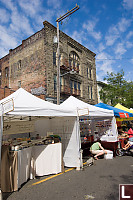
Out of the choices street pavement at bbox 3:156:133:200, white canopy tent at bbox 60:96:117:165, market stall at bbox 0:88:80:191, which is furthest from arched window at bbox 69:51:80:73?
street pavement at bbox 3:156:133:200

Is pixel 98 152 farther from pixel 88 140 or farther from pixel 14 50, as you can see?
pixel 14 50

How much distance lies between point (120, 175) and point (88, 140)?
9.04ft

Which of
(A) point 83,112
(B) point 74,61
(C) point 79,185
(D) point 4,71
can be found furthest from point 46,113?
(D) point 4,71

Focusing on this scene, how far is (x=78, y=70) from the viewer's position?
958 inches

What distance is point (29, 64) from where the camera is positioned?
68.1ft

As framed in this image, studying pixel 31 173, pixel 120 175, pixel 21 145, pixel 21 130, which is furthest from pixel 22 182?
pixel 120 175

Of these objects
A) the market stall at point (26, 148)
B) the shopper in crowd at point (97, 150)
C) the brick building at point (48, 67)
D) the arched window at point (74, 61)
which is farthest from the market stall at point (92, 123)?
the arched window at point (74, 61)

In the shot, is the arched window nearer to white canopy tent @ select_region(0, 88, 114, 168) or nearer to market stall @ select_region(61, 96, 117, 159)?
market stall @ select_region(61, 96, 117, 159)

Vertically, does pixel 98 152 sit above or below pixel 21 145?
below

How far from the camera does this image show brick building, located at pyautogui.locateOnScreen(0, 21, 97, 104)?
1878 centimetres

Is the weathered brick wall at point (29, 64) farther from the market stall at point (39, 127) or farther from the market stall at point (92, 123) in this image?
the market stall at point (39, 127)

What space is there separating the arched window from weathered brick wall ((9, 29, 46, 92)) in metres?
5.40

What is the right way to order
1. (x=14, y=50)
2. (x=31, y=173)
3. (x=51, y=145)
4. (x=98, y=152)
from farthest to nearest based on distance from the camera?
(x=14, y=50) → (x=98, y=152) → (x=51, y=145) → (x=31, y=173)

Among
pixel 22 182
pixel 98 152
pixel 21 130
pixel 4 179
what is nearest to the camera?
pixel 4 179
